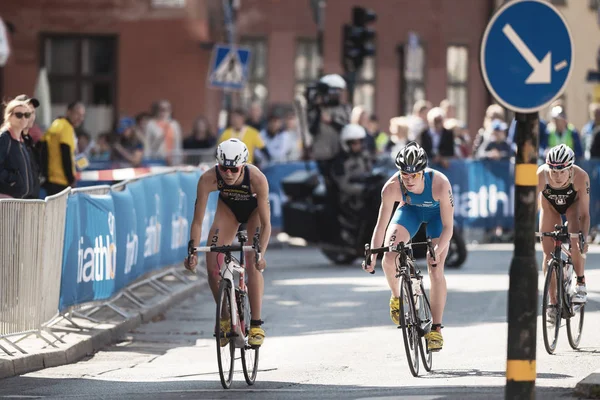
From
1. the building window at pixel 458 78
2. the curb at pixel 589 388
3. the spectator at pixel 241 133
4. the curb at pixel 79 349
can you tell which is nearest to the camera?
the curb at pixel 589 388

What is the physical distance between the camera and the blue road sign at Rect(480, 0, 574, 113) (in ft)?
30.9

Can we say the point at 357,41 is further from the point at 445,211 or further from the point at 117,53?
the point at 445,211

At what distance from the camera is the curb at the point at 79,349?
41.5 ft

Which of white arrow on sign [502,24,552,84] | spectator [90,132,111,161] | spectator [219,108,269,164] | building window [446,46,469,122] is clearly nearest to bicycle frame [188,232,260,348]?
white arrow on sign [502,24,552,84]

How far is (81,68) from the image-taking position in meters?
32.2

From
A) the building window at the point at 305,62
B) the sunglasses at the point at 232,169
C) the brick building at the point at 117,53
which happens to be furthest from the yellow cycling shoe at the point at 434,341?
the building window at the point at 305,62

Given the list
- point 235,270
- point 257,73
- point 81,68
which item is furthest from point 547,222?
point 257,73

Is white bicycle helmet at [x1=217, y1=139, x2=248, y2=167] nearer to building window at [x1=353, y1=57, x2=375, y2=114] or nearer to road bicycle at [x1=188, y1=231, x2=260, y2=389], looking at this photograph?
road bicycle at [x1=188, y1=231, x2=260, y2=389]

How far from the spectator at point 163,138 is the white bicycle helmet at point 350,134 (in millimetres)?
6212

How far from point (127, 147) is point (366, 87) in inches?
685

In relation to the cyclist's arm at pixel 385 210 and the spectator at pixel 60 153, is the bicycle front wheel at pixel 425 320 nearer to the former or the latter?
the cyclist's arm at pixel 385 210

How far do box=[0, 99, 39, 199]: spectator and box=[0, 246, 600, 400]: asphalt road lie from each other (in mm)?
1703

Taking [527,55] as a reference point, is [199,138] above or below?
below

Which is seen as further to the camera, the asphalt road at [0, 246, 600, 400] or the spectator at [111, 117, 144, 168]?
the spectator at [111, 117, 144, 168]
